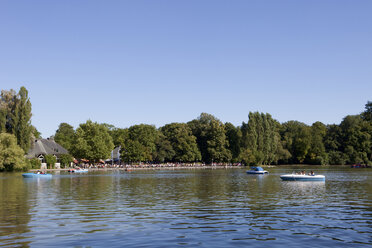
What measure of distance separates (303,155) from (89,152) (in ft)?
330

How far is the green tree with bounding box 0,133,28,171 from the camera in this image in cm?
9044

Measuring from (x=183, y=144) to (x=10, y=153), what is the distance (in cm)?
9238

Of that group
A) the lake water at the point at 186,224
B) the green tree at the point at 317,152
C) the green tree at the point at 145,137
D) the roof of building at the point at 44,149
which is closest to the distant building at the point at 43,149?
the roof of building at the point at 44,149

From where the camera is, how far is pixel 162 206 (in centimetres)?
3012

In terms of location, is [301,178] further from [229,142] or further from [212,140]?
[229,142]

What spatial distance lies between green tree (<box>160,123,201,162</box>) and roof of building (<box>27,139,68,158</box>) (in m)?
54.1

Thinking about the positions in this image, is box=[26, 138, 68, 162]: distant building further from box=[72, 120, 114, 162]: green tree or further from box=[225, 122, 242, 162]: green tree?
box=[225, 122, 242, 162]: green tree

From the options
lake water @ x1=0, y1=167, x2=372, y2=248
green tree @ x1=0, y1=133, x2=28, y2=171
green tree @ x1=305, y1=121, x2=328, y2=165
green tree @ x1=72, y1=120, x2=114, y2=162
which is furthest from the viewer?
green tree @ x1=305, y1=121, x2=328, y2=165

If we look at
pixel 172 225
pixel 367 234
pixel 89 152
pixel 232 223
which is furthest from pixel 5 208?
pixel 89 152

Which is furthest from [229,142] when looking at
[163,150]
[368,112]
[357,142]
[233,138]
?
[368,112]

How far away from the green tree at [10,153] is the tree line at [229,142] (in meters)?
37.9

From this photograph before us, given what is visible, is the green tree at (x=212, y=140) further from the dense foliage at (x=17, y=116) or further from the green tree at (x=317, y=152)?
the dense foliage at (x=17, y=116)

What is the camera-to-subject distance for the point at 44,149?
129 metres

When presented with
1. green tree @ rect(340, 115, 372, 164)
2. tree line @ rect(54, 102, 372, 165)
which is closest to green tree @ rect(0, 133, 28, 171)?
tree line @ rect(54, 102, 372, 165)
